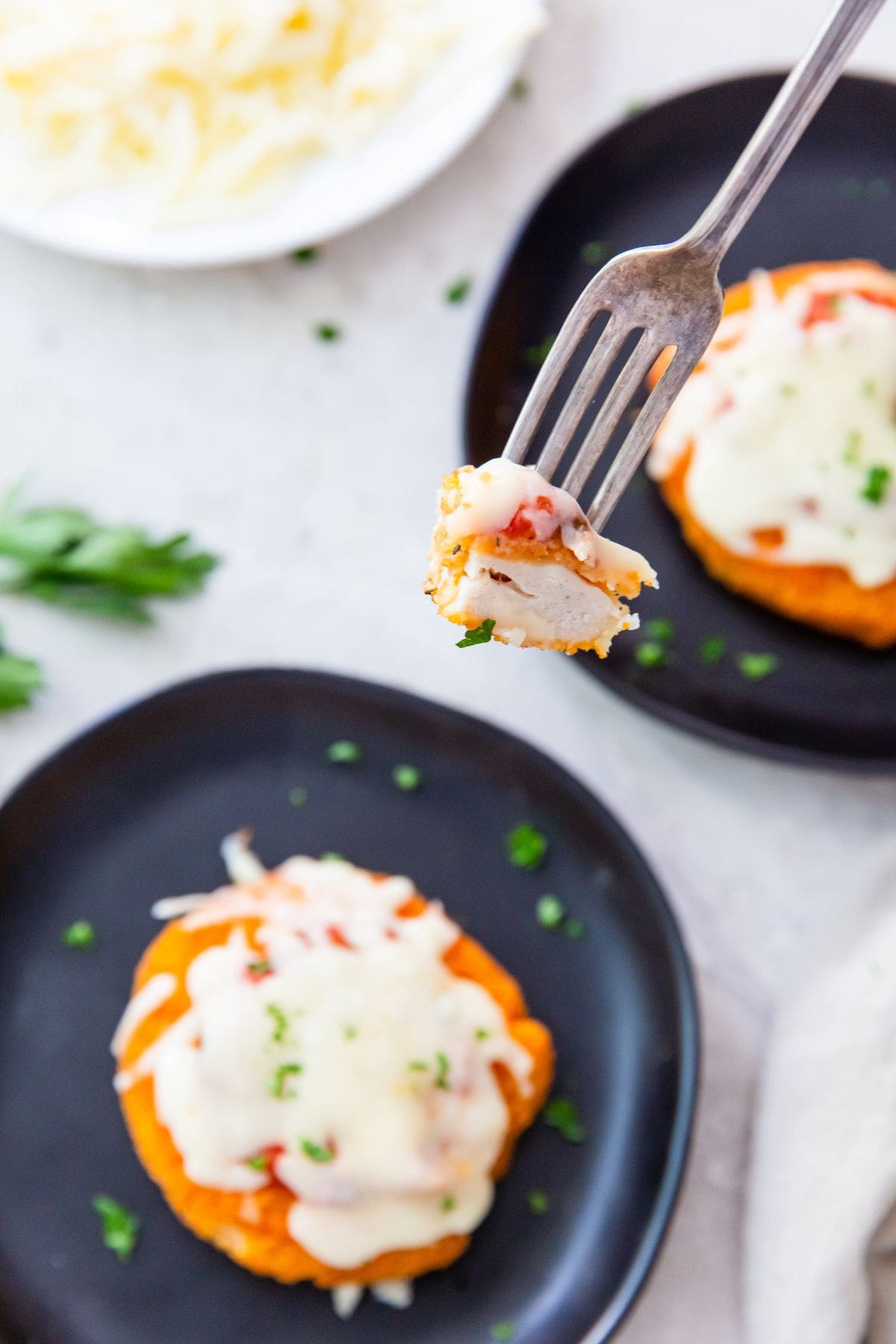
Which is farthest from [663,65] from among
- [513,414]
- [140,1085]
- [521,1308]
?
[521,1308]

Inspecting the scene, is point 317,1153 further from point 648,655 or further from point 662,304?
point 662,304

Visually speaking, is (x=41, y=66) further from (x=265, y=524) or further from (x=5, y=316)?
(x=265, y=524)

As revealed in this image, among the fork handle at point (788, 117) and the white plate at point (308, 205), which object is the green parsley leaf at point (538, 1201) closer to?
the fork handle at point (788, 117)

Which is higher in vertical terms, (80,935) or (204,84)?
(204,84)

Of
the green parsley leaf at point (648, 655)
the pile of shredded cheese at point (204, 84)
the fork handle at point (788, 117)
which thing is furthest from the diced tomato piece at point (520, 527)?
the pile of shredded cheese at point (204, 84)

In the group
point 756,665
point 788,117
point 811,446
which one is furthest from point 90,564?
point 788,117

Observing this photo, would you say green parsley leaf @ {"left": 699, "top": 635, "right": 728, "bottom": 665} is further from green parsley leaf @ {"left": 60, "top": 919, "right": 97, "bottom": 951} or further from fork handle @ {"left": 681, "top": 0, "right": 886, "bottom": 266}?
green parsley leaf @ {"left": 60, "top": 919, "right": 97, "bottom": 951}

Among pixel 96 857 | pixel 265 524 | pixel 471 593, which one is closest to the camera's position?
pixel 471 593

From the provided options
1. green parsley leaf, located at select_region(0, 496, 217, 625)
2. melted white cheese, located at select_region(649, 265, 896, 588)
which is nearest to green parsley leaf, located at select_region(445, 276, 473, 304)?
melted white cheese, located at select_region(649, 265, 896, 588)
